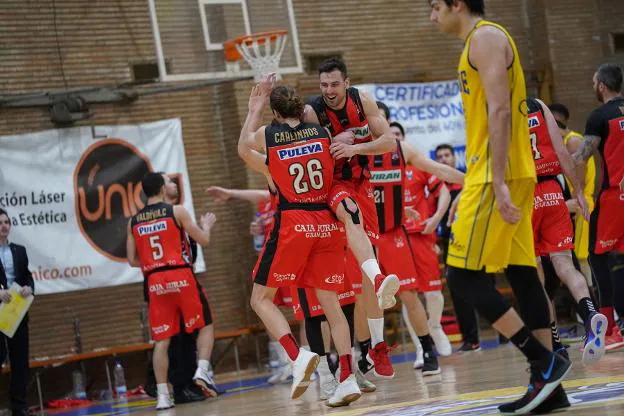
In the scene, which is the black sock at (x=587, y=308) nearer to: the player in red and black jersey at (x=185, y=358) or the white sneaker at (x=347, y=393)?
the white sneaker at (x=347, y=393)

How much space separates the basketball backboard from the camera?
551 inches

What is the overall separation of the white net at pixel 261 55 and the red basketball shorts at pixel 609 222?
579 cm

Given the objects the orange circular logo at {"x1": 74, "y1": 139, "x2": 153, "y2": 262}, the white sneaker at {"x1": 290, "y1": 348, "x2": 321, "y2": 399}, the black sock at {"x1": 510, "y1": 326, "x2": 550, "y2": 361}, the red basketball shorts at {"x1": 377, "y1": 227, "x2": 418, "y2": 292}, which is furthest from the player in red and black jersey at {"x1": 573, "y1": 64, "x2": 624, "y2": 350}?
the orange circular logo at {"x1": 74, "y1": 139, "x2": 153, "y2": 262}

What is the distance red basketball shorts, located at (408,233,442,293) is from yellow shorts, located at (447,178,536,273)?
6044 mm

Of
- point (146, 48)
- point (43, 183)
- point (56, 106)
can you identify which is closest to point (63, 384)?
point (43, 183)

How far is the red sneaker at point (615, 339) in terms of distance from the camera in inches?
→ 345

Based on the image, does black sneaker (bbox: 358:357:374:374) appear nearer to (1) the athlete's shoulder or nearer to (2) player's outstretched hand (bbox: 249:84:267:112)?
(1) the athlete's shoulder

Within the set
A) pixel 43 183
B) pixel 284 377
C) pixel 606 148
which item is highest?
pixel 43 183

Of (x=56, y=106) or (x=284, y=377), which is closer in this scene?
(x=284, y=377)

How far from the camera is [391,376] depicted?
329 inches

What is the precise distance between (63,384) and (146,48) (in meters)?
4.67

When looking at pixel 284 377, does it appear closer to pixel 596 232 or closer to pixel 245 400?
pixel 245 400

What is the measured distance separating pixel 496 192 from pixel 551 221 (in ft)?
10.8

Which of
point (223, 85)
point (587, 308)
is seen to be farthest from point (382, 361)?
point (223, 85)
